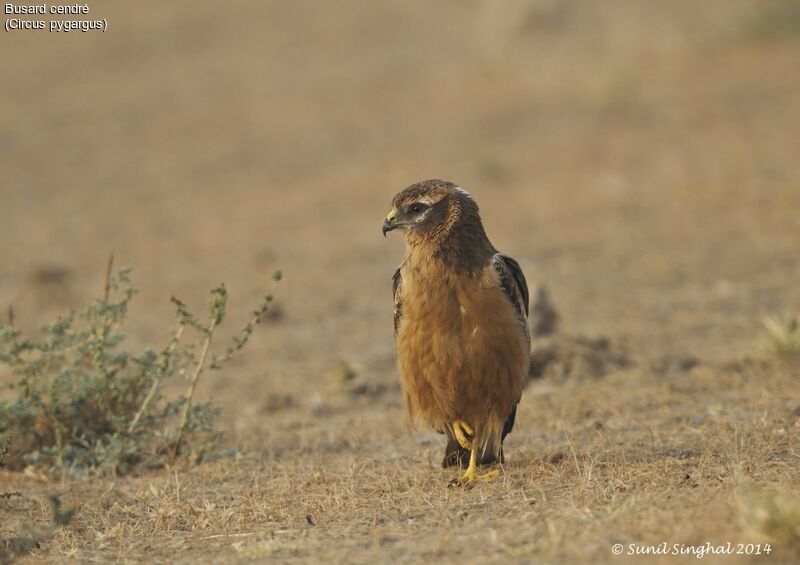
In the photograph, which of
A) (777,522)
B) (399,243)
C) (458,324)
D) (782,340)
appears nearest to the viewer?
(777,522)

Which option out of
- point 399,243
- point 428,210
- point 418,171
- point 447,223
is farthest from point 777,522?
point 418,171

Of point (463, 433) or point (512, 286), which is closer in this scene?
point (512, 286)

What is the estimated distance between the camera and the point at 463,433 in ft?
21.0

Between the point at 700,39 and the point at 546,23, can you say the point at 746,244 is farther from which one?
the point at 546,23

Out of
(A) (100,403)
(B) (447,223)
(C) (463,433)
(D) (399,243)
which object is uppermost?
(D) (399,243)

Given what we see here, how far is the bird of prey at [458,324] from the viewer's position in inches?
233

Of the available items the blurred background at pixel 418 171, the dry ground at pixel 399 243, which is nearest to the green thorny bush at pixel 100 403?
the dry ground at pixel 399 243

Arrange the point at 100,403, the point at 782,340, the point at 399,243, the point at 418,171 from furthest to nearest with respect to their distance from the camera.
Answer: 1. the point at 418,171
2. the point at 399,243
3. the point at 782,340
4. the point at 100,403

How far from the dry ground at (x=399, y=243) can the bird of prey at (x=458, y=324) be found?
37 cm

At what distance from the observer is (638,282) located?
12.5 metres

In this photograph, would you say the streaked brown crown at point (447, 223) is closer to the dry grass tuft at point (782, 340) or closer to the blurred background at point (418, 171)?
the dry grass tuft at point (782, 340)

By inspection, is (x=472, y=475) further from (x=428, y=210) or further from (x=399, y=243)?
(x=399, y=243)

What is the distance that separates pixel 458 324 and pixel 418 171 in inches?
493

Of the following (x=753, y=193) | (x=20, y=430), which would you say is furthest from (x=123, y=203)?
(x=20, y=430)
